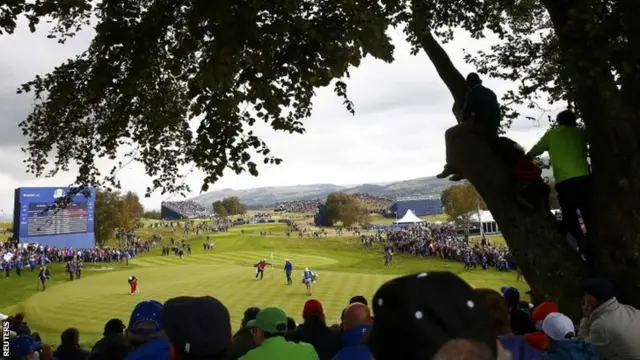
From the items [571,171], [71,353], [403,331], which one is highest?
[571,171]

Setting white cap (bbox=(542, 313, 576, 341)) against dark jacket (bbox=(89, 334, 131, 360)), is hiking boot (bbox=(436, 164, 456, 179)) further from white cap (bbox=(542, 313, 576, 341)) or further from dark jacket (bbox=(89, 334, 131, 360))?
dark jacket (bbox=(89, 334, 131, 360))

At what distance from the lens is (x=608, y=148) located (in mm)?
5137

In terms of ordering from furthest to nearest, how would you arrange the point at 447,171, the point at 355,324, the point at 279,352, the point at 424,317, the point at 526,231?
1. the point at 447,171
2. the point at 526,231
3. the point at 355,324
4. the point at 279,352
5. the point at 424,317

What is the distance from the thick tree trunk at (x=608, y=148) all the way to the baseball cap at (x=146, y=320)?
432cm

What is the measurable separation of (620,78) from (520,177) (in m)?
1.51

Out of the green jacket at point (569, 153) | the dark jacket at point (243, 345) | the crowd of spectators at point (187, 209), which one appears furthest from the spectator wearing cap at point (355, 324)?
the crowd of spectators at point (187, 209)

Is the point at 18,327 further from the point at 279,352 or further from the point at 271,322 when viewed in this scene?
the point at 279,352

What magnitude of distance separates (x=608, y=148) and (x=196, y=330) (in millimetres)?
4615

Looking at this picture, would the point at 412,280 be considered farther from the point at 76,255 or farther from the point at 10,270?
the point at 76,255

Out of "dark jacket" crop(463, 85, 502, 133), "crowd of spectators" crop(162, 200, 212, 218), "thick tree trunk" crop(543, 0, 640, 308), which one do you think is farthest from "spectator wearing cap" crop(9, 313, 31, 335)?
"crowd of spectators" crop(162, 200, 212, 218)

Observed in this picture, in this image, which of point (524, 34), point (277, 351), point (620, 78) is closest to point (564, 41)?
point (620, 78)

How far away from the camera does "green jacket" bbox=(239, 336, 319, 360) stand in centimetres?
324

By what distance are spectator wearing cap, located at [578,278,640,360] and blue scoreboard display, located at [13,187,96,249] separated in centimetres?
4920


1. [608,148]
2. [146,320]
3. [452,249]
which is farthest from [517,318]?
[452,249]
